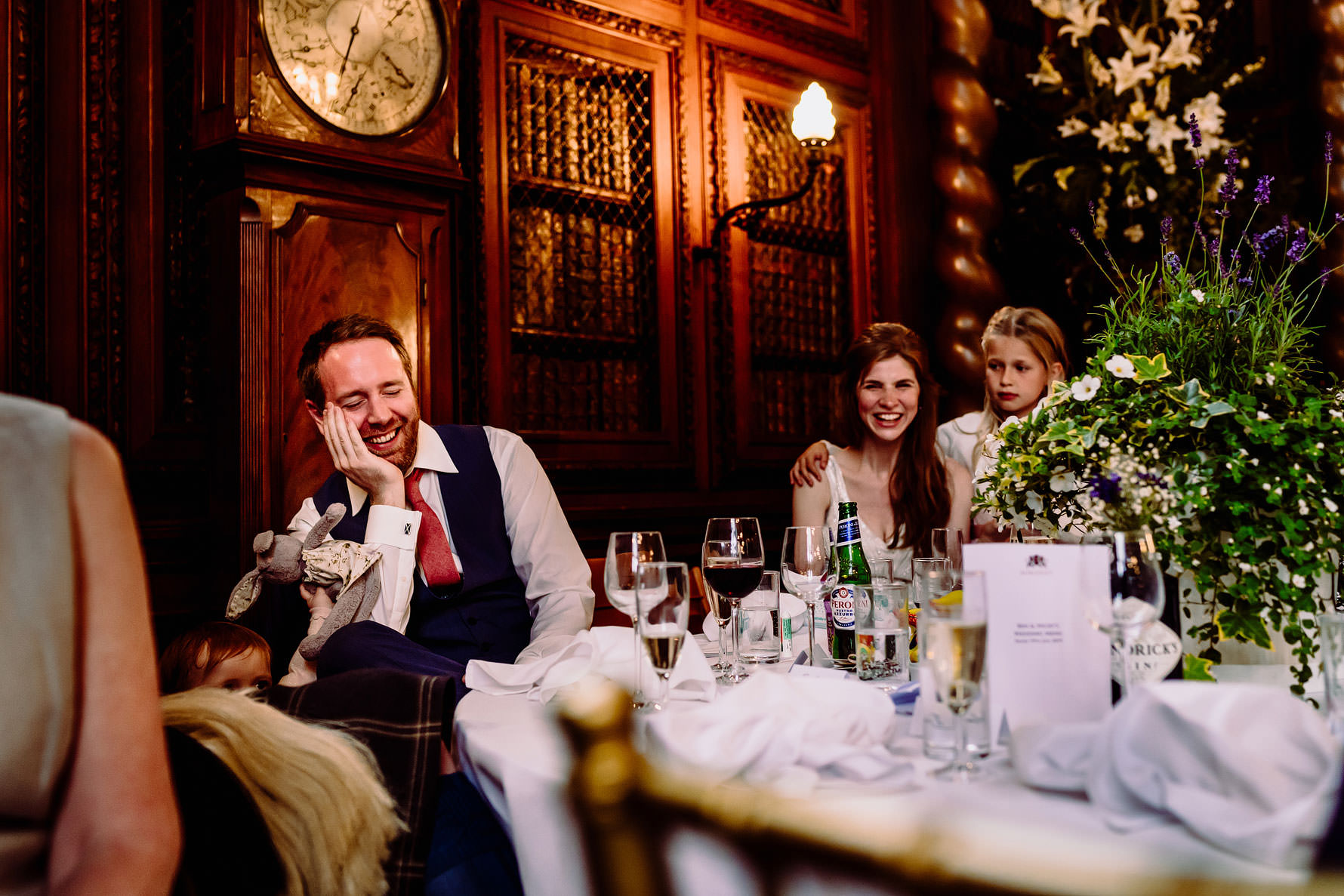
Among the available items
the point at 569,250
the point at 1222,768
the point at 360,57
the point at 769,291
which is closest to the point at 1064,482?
the point at 1222,768

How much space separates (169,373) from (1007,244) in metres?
3.13

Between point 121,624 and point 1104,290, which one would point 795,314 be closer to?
point 1104,290

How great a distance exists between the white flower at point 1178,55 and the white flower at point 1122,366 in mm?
3129

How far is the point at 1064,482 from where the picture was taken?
1.31 m

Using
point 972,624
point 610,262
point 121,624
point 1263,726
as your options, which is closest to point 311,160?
point 610,262

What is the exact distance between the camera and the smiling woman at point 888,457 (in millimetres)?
2680

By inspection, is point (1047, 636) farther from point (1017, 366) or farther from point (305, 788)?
A: point (1017, 366)

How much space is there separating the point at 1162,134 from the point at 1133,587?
3.31 meters

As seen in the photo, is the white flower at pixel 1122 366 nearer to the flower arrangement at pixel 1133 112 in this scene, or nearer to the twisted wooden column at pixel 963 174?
the flower arrangement at pixel 1133 112

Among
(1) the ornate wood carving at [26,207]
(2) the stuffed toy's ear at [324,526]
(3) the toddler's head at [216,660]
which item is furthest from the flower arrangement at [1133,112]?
(1) the ornate wood carving at [26,207]

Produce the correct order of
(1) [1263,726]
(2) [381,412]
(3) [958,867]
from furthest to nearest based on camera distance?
(2) [381,412]
(1) [1263,726]
(3) [958,867]

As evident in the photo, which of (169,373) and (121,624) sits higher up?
(169,373)

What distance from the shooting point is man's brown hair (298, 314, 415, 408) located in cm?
223

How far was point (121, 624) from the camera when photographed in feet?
2.79
